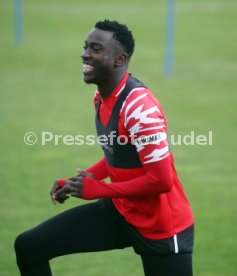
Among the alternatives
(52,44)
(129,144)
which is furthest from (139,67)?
(129,144)

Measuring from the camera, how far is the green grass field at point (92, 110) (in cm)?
766

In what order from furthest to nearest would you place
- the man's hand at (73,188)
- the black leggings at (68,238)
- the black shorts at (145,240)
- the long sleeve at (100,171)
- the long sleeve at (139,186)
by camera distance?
1. the long sleeve at (100,171)
2. the black leggings at (68,238)
3. the black shorts at (145,240)
4. the man's hand at (73,188)
5. the long sleeve at (139,186)

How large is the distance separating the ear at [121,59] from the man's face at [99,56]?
23 millimetres

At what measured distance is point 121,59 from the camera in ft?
15.8

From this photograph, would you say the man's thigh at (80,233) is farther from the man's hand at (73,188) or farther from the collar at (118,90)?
the collar at (118,90)

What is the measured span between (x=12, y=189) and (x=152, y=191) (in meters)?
4.89

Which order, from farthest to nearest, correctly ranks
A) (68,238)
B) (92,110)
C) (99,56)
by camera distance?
(92,110), (68,238), (99,56)

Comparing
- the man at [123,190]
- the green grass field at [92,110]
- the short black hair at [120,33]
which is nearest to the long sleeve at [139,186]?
the man at [123,190]

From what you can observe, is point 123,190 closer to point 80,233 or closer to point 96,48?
point 80,233

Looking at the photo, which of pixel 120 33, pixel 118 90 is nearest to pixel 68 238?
pixel 118 90

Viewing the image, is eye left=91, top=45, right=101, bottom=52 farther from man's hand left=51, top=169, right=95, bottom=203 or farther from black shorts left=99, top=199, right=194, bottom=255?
black shorts left=99, top=199, right=194, bottom=255

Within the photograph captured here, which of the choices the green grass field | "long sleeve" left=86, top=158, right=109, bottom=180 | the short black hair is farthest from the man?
the green grass field

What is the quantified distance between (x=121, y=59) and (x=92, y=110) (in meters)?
8.87

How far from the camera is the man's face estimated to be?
4.76 m
